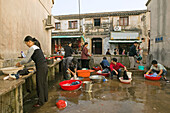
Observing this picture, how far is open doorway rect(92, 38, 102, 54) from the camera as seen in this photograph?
20.1 metres

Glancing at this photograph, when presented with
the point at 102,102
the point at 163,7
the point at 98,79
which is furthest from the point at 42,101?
the point at 163,7

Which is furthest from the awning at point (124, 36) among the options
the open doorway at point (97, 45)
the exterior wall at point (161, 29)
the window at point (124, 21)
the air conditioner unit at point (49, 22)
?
the air conditioner unit at point (49, 22)

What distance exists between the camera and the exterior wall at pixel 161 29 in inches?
326

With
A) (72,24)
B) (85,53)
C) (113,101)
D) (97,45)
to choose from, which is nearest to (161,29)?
(85,53)

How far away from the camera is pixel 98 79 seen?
5613 millimetres

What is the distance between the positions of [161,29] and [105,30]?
1079cm

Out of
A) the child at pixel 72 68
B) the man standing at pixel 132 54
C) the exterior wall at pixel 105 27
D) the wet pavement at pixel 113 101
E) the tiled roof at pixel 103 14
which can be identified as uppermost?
the tiled roof at pixel 103 14

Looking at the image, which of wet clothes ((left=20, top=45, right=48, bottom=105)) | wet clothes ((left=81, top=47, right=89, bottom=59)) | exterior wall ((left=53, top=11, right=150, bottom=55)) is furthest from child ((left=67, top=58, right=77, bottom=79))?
exterior wall ((left=53, top=11, right=150, bottom=55))

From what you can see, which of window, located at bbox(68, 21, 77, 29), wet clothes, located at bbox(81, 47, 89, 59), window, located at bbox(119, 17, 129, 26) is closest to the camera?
wet clothes, located at bbox(81, 47, 89, 59)

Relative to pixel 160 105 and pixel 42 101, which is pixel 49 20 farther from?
pixel 160 105

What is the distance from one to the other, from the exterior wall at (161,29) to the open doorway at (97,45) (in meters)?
9.95

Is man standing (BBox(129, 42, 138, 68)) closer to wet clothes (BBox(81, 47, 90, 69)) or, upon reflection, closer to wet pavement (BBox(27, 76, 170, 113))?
wet clothes (BBox(81, 47, 90, 69))

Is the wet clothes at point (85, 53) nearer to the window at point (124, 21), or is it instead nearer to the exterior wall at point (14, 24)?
the exterior wall at point (14, 24)

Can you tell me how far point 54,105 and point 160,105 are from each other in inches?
118
